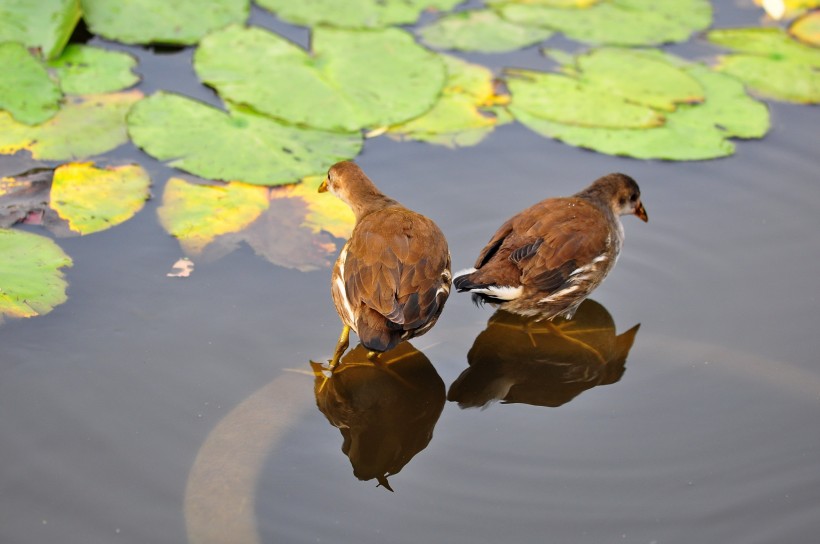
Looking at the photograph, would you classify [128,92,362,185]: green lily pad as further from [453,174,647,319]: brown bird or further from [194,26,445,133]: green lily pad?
[453,174,647,319]: brown bird

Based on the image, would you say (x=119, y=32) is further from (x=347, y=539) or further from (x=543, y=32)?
(x=347, y=539)

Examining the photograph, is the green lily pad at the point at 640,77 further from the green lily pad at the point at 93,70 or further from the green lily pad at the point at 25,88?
the green lily pad at the point at 25,88

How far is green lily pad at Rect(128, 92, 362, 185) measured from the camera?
17.3ft

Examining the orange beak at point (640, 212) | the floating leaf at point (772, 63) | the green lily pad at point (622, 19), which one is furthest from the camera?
the green lily pad at point (622, 19)

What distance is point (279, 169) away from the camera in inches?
210

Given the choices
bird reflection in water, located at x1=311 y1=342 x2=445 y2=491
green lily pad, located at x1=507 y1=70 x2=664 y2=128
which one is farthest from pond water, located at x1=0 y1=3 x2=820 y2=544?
green lily pad, located at x1=507 y1=70 x2=664 y2=128

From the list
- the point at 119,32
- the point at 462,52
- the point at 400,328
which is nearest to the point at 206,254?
the point at 400,328

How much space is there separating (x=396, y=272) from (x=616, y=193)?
155cm

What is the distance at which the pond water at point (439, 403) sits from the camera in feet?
11.8

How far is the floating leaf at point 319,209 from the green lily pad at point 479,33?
6.23 ft

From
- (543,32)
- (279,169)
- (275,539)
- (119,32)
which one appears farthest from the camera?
(543,32)

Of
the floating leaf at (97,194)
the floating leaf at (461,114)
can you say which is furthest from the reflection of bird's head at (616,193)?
the floating leaf at (97,194)

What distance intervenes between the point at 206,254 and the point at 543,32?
3.35 meters

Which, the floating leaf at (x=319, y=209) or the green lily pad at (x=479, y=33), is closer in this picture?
the floating leaf at (x=319, y=209)
